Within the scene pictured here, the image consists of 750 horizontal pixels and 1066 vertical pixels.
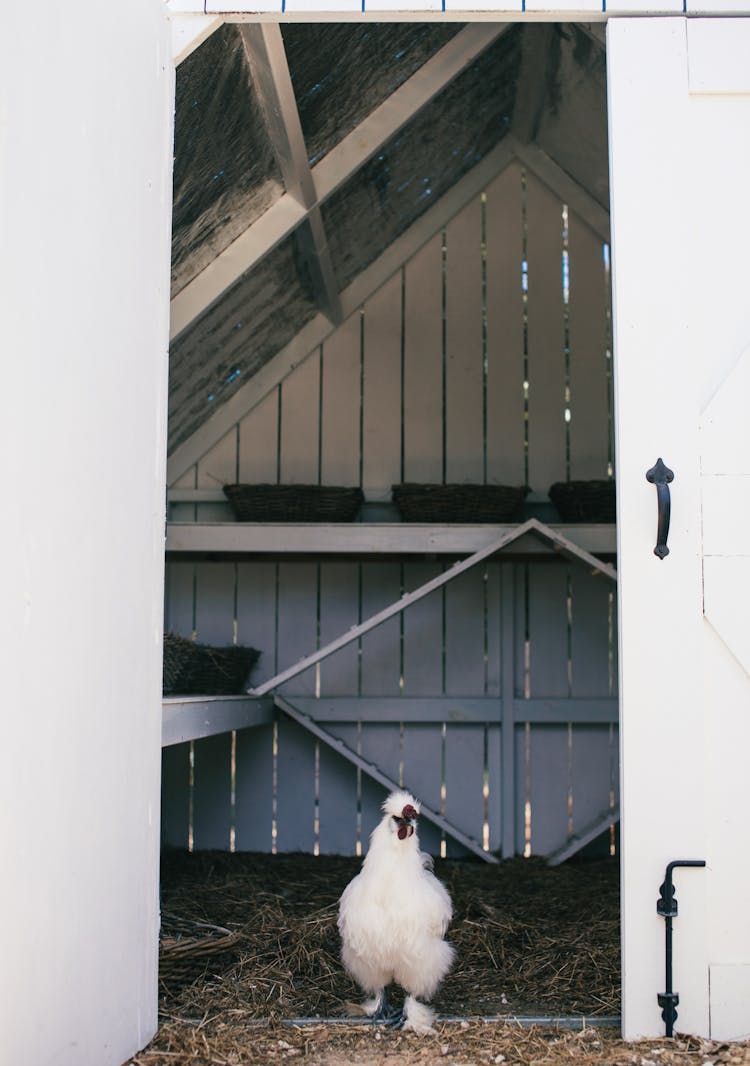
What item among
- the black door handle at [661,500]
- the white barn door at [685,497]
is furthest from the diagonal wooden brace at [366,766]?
the black door handle at [661,500]

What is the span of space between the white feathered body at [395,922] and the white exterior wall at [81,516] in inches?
24.5

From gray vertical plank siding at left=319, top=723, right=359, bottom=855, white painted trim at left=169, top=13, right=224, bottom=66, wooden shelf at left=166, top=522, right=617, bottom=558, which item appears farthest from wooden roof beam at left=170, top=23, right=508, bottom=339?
gray vertical plank siding at left=319, top=723, right=359, bottom=855

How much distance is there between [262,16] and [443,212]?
319cm

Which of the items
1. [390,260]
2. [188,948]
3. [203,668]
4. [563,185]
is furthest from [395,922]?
[563,185]

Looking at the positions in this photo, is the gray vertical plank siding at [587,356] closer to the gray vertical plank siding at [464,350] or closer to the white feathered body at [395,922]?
the gray vertical plank siding at [464,350]

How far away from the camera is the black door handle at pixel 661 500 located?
2.61m

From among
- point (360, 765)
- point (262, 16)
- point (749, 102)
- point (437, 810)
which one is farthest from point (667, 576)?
point (437, 810)

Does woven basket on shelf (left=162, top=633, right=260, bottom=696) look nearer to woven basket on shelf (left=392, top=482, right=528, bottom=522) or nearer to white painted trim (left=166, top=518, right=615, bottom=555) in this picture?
white painted trim (left=166, top=518, right=615, bottom=555)

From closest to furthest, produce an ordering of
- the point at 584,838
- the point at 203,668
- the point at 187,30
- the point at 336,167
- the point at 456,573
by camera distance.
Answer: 1. the point at 187,30
2. the point at 336,167
3. the point at 203,668
4. the point at 456,573
5. the point at 584,838

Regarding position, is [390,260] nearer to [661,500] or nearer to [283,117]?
[283,117]

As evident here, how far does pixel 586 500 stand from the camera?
5.28m

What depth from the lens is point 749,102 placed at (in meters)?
Result: 2.82

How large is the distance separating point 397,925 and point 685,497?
131 centimetres

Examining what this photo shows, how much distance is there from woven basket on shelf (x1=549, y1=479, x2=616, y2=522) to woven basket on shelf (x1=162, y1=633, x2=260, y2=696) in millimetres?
1587
